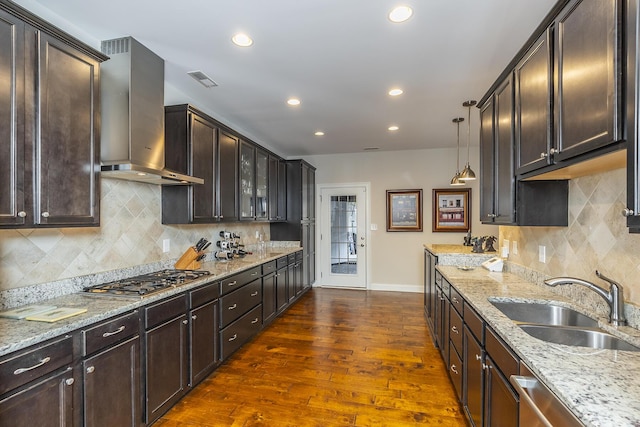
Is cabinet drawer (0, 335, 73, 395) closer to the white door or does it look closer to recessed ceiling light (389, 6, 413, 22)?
recessed ceiling light (389, 6, 413, 22)

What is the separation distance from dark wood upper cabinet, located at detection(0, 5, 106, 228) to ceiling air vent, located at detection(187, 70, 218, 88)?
0.87m

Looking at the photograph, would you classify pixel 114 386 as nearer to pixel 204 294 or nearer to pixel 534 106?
pixel 204 294

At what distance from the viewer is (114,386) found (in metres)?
1.81

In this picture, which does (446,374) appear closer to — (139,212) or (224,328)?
(224,328)

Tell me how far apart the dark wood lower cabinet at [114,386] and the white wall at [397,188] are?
470 cm

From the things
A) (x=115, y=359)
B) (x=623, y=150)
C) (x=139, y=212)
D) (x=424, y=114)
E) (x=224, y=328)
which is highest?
(x=424, y=114)

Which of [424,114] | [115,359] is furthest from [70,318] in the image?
[424,114]

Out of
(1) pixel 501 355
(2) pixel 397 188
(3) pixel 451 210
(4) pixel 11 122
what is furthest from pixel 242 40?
(3) pixel 451 210

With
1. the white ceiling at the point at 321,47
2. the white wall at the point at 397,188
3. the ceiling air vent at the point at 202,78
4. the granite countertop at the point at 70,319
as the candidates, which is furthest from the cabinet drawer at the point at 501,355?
the white wall at the point at 397,188

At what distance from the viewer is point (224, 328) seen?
2.95 m

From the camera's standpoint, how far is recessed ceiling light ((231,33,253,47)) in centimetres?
223

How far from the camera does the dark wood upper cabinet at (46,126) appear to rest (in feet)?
4.99

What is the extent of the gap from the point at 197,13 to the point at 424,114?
2824mm

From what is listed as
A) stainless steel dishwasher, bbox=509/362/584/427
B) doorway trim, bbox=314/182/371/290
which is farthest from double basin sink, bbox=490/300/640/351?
doorway trim, bbox=314/182/371/290
